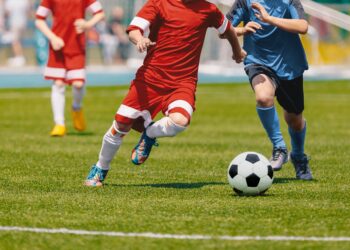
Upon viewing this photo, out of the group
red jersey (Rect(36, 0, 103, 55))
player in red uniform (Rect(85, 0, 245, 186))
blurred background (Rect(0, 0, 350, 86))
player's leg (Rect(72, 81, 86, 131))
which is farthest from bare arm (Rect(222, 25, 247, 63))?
blurred background (Rect(0, 0, 350, 86))

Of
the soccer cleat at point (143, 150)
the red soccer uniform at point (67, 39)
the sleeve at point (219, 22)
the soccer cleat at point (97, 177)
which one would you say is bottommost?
the red soccer uniform at point (67, 39)

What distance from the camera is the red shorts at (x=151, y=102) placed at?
8.66 m

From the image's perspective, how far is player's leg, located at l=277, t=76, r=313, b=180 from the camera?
9.78 meters

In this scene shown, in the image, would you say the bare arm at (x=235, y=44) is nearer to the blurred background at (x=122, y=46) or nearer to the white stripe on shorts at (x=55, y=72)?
the white stripe on shorts at (x=55, y=72)

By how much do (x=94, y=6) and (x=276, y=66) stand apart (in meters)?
5.37

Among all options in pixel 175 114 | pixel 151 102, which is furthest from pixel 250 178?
pixel 151 102

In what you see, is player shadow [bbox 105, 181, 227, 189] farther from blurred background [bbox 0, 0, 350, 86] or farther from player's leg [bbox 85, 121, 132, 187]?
blurred background [bbox 0, 0, 350, 86]

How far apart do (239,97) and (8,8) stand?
12.3m

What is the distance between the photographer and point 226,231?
656 centimetres

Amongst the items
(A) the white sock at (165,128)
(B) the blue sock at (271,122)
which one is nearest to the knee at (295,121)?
(B) the blue sock at (271,122)

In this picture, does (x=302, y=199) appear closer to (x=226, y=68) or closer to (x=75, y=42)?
(x=75, y=42)

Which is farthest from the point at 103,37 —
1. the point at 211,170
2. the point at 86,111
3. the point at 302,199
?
the point at 302,199

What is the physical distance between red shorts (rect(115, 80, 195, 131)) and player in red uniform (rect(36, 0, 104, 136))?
19.1ft

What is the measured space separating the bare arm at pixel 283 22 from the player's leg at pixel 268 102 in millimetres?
580
